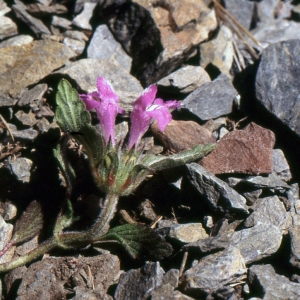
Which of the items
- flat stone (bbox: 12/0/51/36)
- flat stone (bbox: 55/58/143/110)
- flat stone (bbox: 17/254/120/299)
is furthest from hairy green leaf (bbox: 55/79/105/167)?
flat stone (bbox: 12/0/51/36)

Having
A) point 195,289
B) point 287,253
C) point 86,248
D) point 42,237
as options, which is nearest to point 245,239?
point 287,253

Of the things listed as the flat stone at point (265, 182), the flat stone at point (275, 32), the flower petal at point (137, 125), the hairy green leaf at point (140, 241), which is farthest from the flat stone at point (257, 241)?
the flat stone at point (275, 32)

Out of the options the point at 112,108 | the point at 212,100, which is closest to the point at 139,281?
the point at 112,108

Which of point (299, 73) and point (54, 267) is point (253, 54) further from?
point (54, 267)

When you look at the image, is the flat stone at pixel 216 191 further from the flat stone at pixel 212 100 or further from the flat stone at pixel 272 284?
the flat stone at pixel 212 100

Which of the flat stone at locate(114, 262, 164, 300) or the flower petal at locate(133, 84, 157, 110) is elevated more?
the flower petal at locate(133, 84, 157, 110)

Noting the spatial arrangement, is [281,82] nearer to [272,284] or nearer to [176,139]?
[176,139]

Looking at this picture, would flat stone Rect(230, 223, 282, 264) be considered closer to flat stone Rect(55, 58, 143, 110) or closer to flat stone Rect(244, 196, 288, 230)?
flat stone Rect(244, 196, 288, 230)
